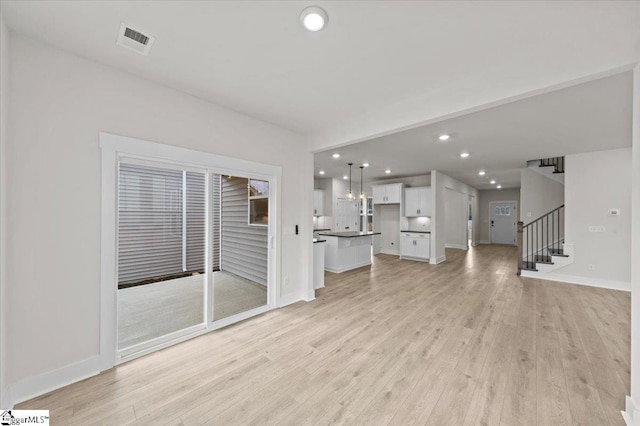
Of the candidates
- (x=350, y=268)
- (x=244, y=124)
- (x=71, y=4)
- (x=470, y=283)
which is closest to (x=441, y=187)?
(x=470, y=283)

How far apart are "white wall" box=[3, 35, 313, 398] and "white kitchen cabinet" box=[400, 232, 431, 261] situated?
285 inches

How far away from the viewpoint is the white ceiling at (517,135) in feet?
9.68

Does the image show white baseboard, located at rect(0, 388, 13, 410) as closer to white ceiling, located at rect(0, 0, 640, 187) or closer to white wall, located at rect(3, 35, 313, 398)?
white wall, located at rect(3, 35, 313, 398)

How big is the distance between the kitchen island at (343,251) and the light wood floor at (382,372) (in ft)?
7.68

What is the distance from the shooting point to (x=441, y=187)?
7789 mm

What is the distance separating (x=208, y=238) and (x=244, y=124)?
1.61m

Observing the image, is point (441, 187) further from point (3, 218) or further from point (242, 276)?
point (3, 218)

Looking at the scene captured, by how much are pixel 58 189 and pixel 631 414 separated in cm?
467

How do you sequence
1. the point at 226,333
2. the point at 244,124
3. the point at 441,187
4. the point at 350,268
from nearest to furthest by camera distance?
1. the point at 226,333
2. the point at 244,124
3. the point at 350,268
4. the point at 441,187

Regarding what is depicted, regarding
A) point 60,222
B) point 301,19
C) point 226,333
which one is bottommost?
point 226,333

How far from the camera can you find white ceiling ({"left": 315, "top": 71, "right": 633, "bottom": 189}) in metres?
2.95

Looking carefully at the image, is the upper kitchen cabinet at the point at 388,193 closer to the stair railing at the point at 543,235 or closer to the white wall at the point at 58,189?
the stair railing at the point at 543,235

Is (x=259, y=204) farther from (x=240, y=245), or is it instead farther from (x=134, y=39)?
(x=134, y=39)

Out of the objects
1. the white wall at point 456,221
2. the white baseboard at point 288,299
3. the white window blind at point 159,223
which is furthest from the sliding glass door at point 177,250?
the white wall at point 456,221
